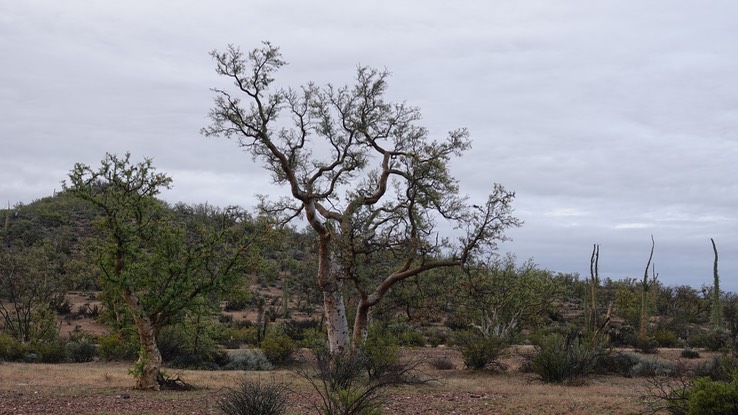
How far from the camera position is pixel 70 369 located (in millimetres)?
23344

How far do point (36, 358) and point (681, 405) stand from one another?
23.5 m

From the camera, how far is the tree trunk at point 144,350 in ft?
56.9

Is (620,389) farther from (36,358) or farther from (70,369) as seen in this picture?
(36,358)

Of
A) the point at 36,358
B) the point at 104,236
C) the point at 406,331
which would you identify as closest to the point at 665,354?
the point at 406,331

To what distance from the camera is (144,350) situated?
1742 cm

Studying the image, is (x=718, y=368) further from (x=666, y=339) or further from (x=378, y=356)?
(x=666, y=339)

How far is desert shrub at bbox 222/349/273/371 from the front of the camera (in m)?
25.8

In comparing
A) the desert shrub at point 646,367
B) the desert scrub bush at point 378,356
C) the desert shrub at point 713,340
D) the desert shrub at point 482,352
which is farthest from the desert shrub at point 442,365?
the desert shrub at point 713,340

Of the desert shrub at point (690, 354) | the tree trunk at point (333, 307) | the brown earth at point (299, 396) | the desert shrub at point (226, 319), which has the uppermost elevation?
the tree trunk at point (333, 307)

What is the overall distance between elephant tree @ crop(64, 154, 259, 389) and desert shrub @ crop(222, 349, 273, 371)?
7491 mm

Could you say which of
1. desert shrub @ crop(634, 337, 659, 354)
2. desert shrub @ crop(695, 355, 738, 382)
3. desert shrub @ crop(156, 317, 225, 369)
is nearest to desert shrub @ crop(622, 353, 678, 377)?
desert shrub @ crop(695, 355, 738, 382)

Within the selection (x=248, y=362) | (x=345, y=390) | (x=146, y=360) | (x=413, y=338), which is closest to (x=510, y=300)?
(x=413, y=338)

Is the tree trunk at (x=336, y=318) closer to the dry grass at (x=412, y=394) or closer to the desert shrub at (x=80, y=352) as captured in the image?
the dry grass at (x=412, y=394)

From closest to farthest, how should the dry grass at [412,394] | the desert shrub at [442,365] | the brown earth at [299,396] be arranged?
the brown earth at [299,396] < the dry grass at [412,394] < the desert shrub at [442,365]
